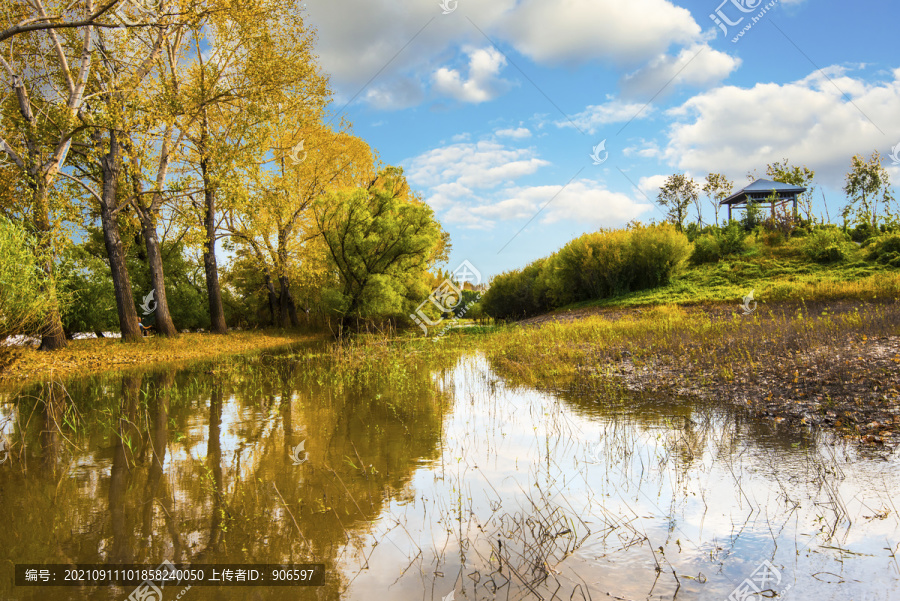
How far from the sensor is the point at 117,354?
1625 centimetres

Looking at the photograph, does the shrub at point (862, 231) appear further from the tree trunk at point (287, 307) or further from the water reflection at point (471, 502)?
the tree trunk at point (287, 307)

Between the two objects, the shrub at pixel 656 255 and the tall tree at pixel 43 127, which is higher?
the tall tree at pixel 43 127

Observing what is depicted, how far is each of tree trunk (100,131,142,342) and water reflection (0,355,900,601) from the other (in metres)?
11.6

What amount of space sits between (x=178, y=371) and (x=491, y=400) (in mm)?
9160

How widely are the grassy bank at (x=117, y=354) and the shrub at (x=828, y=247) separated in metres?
24.2

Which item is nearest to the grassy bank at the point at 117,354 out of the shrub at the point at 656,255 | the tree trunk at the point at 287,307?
the tree trunk at the point at 287,307

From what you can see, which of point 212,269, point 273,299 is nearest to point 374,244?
point 212,269

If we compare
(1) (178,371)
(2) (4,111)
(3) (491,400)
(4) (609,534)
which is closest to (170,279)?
(2) (4,111)

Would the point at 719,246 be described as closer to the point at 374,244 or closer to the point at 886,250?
the point at 886,250

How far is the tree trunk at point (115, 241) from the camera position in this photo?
59.3 ft

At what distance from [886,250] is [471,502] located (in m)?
24.5

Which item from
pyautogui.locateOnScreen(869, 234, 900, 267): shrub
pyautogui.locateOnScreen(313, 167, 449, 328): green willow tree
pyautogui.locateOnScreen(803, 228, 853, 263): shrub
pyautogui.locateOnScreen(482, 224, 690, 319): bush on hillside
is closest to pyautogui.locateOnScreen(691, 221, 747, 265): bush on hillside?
pyautogui.locateOnScreen(482, 224, 690, 319): bush on hillside

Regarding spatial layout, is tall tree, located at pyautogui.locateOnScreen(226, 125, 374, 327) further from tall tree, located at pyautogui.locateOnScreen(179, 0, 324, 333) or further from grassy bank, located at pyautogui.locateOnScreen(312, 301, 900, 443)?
grassy bank, located at pyautogui.locateOnScreen(312, 301, 900, 443)

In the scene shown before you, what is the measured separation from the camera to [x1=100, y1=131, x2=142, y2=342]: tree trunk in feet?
59.3
